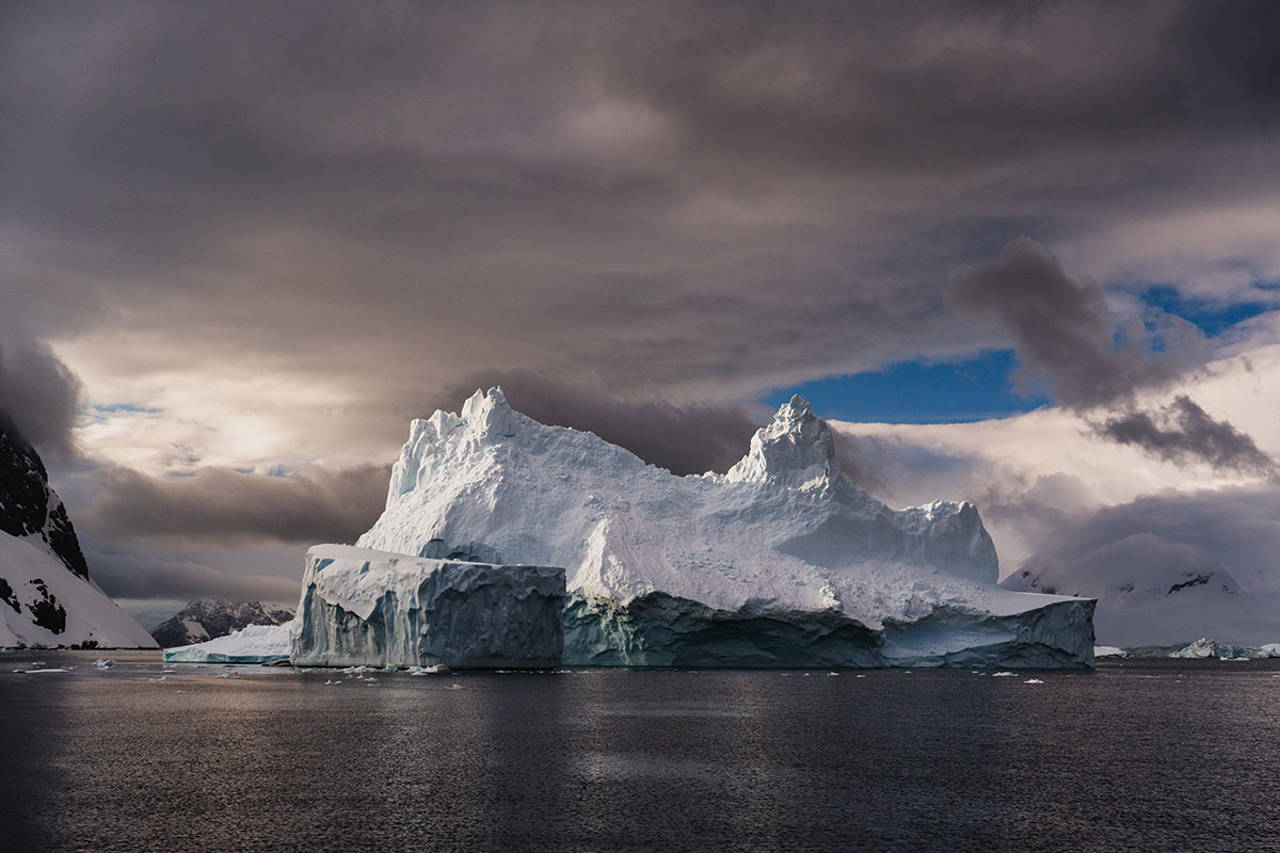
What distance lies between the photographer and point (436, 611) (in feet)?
176

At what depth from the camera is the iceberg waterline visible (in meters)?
57.5

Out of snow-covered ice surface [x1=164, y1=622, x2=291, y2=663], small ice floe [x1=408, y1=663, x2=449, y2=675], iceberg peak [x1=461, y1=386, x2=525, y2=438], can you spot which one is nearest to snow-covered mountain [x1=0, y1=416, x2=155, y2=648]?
snow-covered ice surface [x1=164, y1=622, x2=291, y2=663]

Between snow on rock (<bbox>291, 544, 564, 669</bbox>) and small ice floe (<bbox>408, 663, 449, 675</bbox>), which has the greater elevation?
snow on rock (<bbox>291, 544, 564, 669</bbox>)

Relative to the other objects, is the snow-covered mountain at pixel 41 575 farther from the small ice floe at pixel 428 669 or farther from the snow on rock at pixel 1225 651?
the snow on rock at pixel 1225 651

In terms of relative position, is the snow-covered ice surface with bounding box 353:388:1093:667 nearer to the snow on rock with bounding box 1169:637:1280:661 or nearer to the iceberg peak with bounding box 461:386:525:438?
the iceberg peak with bounding box 461:386:525:438

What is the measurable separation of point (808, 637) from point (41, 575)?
152 meters

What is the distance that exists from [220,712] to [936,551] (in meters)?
53.5

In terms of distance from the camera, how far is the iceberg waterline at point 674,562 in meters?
57.5

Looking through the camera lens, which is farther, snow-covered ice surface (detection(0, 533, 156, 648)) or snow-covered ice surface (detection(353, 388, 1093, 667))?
snow-covered ice surface (detection(0, 533, 156, 648))

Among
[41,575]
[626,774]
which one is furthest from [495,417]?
[41,575]

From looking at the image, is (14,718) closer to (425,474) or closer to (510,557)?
(510,557)

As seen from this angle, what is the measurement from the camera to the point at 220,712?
→ 30.8 metres

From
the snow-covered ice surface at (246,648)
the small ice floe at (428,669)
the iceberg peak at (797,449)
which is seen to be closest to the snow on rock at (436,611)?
the small ice floe at (428,669)

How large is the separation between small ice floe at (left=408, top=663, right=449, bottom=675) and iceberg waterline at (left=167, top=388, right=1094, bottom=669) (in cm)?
52
